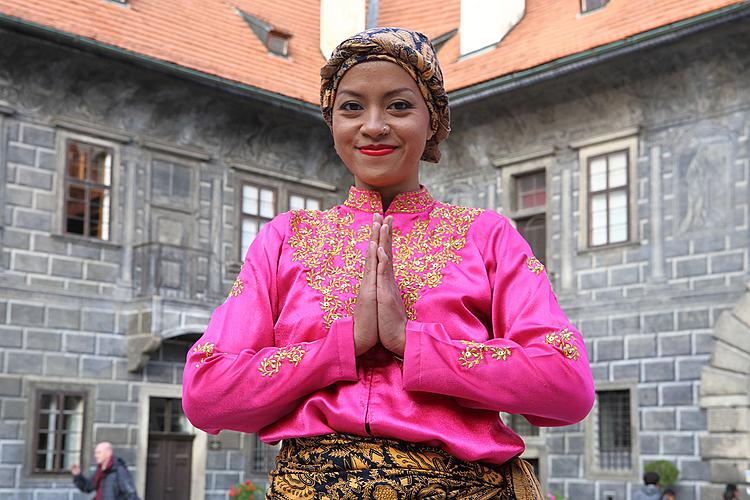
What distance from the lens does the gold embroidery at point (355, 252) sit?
7.30 ft

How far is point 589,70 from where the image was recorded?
16.1 m

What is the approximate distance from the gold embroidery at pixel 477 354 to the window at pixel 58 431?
47.4ft

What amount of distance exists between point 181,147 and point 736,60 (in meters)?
8.12

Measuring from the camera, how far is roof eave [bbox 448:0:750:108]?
1416cm

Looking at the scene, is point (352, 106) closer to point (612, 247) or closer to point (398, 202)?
point (398, 202)

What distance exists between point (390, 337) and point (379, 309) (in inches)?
2.1

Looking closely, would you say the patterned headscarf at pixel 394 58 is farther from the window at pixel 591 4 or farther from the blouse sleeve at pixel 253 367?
the window at pixel 591 4

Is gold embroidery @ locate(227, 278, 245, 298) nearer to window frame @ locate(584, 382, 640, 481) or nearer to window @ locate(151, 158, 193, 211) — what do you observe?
window frame @ locate(584, 382, 640, 481)

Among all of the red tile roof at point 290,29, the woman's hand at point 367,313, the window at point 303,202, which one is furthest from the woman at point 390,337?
the window at point 303,202

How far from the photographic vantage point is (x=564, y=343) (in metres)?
2.08

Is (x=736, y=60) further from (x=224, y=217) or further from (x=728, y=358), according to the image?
(x=224, y=217)

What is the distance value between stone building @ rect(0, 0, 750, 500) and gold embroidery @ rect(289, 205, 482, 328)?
1264cm

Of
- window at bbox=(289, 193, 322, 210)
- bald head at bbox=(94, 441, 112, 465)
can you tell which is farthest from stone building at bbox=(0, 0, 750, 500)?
bald head at bbox=(94, 441, 112, 465)

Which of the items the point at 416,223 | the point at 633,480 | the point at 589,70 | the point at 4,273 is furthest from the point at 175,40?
the point at 416,223
